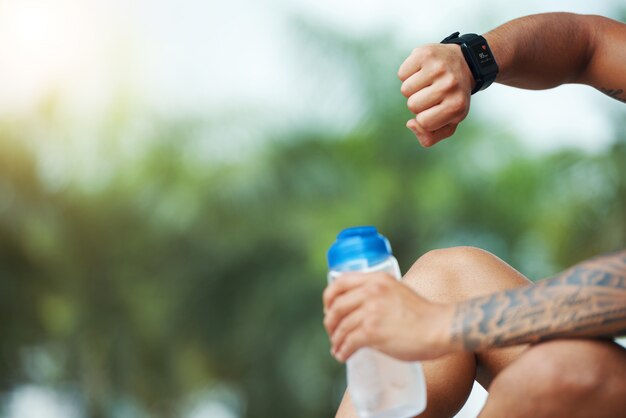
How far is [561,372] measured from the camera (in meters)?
0.83

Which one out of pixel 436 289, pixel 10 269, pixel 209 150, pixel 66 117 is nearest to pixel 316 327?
pixel 209 150

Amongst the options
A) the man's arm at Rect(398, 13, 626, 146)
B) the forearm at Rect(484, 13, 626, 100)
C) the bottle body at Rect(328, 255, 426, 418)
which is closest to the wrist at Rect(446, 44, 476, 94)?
the man's arm at Rect(398, 13, 626, 146)

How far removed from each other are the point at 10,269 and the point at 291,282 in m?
3.75

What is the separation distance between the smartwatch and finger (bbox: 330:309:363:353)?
18.8 inches

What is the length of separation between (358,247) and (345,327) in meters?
0.08

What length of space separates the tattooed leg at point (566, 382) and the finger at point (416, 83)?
1.29 feet

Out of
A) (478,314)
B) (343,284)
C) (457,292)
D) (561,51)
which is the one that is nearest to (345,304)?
(343,284)

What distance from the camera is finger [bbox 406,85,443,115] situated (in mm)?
1105

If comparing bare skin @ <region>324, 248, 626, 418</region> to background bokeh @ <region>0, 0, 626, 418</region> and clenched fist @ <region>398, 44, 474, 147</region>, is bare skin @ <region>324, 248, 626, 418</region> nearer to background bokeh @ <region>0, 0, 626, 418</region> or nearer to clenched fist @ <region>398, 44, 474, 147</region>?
clenched fist @ <region>398, 44, 474, 147</region>

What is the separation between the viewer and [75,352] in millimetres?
11414

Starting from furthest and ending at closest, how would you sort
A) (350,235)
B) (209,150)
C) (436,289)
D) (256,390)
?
(209,150) → (256,390) → (436,289) → (350,235)

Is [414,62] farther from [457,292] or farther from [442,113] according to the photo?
[457,292]

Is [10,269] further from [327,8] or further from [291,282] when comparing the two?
[327,8]

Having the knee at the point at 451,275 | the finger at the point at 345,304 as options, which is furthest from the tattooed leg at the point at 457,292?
the finger at the point at 345,304
